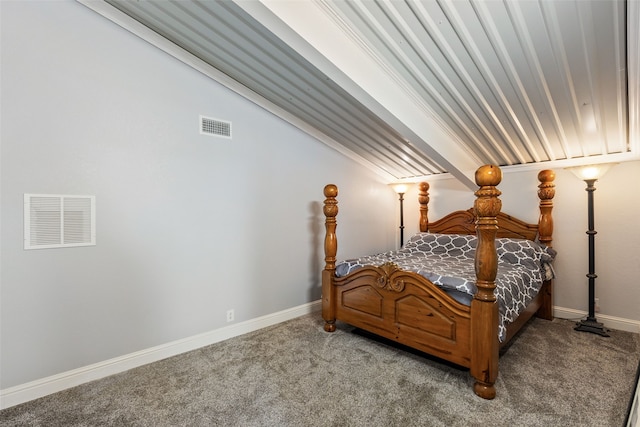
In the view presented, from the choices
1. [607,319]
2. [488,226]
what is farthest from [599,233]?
[488,226]

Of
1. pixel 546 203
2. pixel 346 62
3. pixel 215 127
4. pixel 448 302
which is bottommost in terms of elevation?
pixel 448 302

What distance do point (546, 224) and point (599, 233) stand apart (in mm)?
456

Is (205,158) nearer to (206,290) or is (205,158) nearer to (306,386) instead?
(206,290)

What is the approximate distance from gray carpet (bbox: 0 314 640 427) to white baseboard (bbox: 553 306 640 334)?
15.8 inches

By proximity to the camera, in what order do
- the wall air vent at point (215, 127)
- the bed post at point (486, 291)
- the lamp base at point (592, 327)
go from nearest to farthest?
the bed post at point (486, 291) → the wall air vent at point (215, 127) → the lamp base at point (592, 327)

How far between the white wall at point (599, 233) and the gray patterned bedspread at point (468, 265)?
314 mm

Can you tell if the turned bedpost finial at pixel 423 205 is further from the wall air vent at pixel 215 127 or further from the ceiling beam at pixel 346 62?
the wall air vent at pixel 215 127

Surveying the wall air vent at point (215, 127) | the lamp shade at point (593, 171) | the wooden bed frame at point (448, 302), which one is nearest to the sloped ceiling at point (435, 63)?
the lamp shade at point (593, 171)

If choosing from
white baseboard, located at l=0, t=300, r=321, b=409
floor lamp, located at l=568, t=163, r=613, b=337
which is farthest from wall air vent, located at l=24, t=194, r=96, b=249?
floor lamp, located at l=568, t=163, r=613, b=337

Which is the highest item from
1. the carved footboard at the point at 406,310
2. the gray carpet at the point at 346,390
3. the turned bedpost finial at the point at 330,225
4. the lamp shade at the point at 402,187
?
the lamp shade at the point at 402,187

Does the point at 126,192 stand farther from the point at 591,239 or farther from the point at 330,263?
the point at 591,239

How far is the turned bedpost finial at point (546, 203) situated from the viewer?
3166mm

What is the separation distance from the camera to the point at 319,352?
2.48 metres

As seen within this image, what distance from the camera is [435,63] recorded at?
2.08m
